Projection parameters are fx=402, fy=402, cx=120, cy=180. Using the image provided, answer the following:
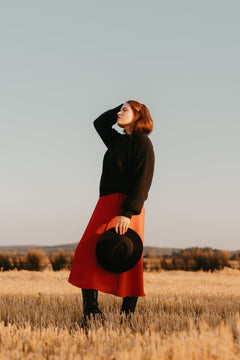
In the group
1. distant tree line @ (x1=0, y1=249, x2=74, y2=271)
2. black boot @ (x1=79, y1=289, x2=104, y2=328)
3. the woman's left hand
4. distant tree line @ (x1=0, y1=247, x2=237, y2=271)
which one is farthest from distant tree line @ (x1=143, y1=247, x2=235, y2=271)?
the woman's left hand

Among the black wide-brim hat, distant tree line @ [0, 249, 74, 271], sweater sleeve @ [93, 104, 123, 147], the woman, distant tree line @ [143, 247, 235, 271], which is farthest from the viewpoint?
distant tree line @ [143, 247, 235, 271]

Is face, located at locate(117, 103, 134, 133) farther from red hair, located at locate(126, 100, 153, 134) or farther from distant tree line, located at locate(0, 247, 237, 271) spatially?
distant tree line, located at locate(0, 247, 237, 271)

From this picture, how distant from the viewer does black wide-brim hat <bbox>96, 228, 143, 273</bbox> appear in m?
3.87

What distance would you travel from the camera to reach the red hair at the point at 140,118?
433cm

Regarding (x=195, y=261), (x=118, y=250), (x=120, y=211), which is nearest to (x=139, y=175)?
(x=120, y=211)

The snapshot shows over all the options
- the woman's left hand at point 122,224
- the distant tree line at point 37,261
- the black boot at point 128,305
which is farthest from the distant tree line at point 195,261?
the woman's left hand at point 122,224

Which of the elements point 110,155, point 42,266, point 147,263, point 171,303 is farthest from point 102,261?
point 147,263

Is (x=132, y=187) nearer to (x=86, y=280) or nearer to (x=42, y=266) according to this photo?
(x=86, y=280)

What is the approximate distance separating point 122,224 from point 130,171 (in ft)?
1.94

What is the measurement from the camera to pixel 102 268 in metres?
4.07

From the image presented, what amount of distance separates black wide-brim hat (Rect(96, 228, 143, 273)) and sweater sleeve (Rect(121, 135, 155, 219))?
229 mm

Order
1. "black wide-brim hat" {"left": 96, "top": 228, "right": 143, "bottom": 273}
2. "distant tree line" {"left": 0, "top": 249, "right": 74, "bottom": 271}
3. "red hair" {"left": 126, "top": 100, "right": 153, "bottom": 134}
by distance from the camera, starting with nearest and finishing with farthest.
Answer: "black wide-brim hat" {"left": 96, "top": 228, "right": 143, "bottom": 273} < "red hair" {"left": 126, "top": 100, "right": 153, "bottom": 134} < "distant tree line" {"left": 0, "top": 249, "right": 74, "bottom": 271}

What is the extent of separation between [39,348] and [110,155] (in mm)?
2079

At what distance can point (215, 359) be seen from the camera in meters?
2.53
